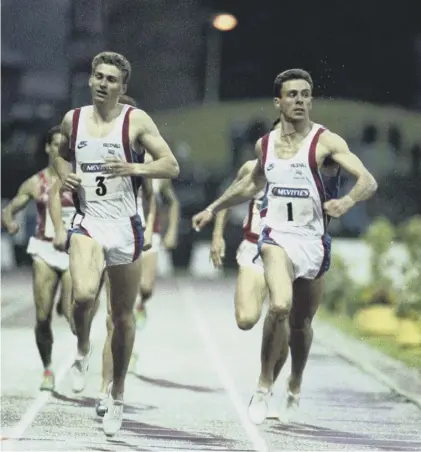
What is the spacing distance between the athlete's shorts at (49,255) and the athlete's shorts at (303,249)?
65.3 inches

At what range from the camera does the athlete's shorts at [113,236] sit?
28.9ft

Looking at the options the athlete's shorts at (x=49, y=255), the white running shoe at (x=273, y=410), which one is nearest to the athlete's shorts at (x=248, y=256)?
the white running shoe at (x=273, y=410)

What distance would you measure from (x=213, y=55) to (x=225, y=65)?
0.08 m

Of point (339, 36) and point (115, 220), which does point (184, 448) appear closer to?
point (115, 220)

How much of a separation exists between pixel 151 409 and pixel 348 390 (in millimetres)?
1213

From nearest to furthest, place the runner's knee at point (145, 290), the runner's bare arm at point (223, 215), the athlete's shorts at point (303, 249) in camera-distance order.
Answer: the athlete's shorts at point (303, 249)
the runner's bare arm at point (223, 215)
the runner's knee at point (145, 290)

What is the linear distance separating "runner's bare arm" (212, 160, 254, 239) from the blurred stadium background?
0.62ft

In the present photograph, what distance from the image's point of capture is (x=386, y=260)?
14.1 meters

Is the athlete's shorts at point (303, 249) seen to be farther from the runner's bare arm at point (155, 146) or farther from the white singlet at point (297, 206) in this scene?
the runner's bare arm at point (155, 146)

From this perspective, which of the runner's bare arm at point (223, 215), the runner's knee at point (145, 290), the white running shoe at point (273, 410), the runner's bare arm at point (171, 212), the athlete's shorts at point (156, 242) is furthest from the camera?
the runner's knee at point (145, 290)

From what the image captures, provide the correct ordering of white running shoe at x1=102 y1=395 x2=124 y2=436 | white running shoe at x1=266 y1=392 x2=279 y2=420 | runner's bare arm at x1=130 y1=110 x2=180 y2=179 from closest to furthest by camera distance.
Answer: runner's bare arm at x1=130 y1=110 x2=180 y2=179, white running shoe at x1=102 y1=395 x2=124 y2=436, white running shoe at x1=266 y1=392 x2=279 y2=420

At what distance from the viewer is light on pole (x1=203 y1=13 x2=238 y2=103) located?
978 cm

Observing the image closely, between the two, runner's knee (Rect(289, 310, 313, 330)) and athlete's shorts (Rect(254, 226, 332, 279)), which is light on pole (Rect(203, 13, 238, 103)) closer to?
athlete's shorts (Rect(254, 226, 332, 279))

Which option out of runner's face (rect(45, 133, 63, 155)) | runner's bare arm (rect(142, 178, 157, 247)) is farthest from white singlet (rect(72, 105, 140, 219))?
runner's face (rect(45, 133, 63, 155))
